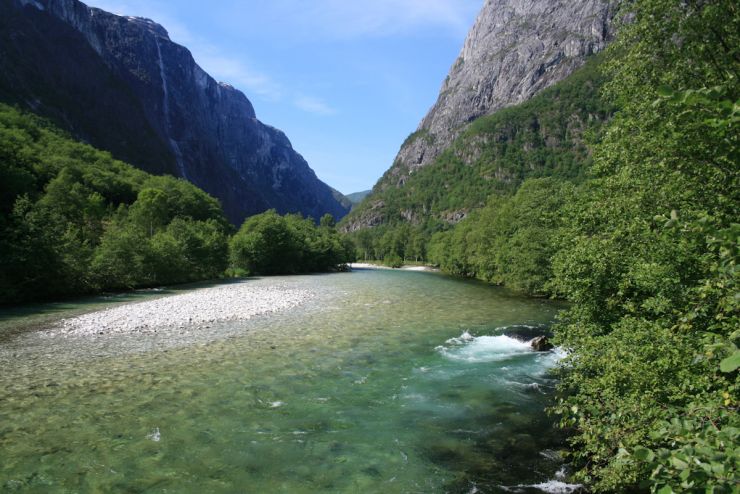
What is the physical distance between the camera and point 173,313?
32.5m

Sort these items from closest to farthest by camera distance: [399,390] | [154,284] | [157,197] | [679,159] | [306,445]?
[679,159]
[306,445]
[399,390]
[154,284]
[157,197]

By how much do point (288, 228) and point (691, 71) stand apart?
106264 mm

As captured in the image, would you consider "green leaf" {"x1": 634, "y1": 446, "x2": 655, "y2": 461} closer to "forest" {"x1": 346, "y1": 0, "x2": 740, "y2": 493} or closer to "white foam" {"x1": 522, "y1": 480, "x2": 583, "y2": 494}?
"forest" {"x1": 346, "y1": 0, "x2": 740, "y2": 493}

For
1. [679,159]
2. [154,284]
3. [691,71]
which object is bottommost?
[154,284]

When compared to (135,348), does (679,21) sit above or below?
above

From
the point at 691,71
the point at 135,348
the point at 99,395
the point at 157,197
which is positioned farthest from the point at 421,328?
the point at 157,197

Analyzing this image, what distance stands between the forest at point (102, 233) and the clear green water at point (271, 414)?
21.4 meters

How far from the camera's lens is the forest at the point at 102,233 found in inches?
1609

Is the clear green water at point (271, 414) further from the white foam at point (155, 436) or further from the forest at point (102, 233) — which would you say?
the forest at point (102, 233)

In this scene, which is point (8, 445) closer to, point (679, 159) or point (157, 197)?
point (679, 159)

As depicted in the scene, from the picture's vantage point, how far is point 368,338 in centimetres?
2486

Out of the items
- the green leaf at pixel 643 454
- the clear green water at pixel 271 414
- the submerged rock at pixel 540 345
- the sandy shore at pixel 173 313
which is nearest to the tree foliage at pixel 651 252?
the green leaf at pixel 643 454

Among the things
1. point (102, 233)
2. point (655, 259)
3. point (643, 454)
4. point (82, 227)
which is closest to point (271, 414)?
point (655, 259)

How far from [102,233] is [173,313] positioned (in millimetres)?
48213
